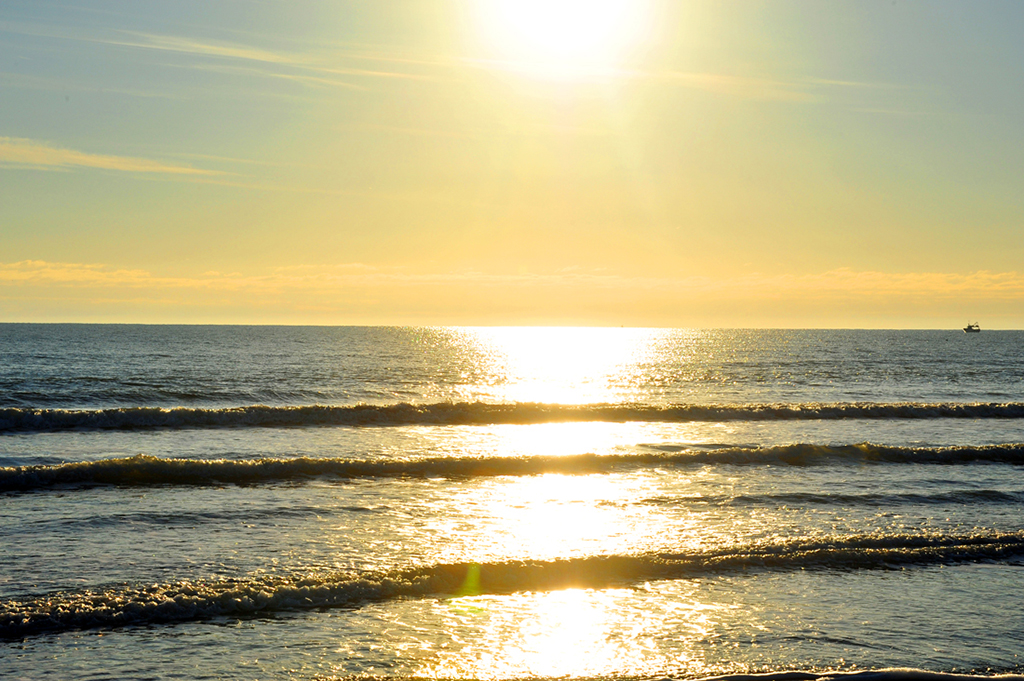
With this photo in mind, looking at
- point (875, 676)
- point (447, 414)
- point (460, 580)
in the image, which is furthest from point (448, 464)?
→ point (875, 676)

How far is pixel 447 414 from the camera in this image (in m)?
41.5

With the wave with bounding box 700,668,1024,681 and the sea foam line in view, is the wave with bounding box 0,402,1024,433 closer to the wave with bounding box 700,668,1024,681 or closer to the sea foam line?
the sea foam line

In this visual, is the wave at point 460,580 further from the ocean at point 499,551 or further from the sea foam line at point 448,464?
the sea foam line at point 448,464

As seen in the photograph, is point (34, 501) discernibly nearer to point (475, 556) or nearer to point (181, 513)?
point (181, 513)

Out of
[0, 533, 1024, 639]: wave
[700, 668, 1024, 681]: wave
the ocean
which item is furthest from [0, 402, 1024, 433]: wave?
[700, 668, 1024, 681]: wave

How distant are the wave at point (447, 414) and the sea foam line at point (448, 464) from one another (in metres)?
11.9

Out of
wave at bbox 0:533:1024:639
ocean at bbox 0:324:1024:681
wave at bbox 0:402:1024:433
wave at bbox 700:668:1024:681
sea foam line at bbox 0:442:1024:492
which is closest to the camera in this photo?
wave at bbox 700:668:1024:681

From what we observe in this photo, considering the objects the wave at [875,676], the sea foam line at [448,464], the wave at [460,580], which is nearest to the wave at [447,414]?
the sea foam line at [448,464]

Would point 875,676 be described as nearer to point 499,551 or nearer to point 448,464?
point 499,551

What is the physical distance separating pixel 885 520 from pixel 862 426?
22.1 m

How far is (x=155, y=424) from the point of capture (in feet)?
117

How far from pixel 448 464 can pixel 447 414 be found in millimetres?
15688

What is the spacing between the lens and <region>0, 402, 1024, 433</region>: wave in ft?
115

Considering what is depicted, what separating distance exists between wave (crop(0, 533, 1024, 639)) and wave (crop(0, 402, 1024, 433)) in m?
24.7
